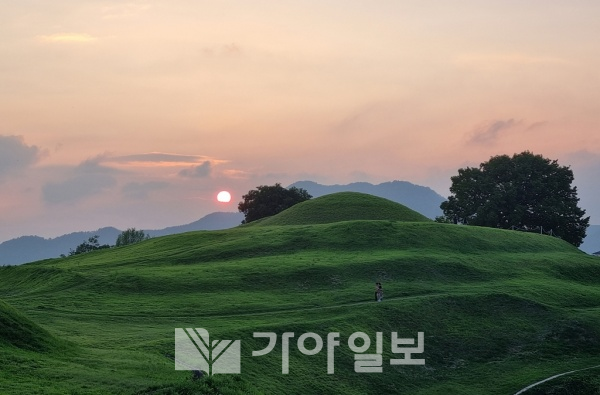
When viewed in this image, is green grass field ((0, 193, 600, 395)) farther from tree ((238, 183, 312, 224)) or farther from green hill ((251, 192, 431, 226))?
tree ((238, 183, 312, 224))

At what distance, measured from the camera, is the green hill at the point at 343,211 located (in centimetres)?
10794

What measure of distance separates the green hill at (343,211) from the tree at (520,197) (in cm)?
2402

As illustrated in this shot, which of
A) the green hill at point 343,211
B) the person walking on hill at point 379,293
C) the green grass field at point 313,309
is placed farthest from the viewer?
the green hill at point 343,211

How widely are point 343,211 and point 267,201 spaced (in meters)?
47.0

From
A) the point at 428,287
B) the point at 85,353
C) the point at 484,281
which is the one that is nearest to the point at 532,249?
the point at 484,281

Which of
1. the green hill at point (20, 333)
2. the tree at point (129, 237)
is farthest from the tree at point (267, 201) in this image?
the green hill at point (20, 333)

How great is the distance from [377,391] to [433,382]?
498 centimetres

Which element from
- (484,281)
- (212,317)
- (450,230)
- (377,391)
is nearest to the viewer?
(377,391)

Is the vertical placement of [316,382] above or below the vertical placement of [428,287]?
below

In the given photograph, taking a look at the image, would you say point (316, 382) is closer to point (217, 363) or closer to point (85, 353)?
point (217, 363)

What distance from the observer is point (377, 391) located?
46562 mm

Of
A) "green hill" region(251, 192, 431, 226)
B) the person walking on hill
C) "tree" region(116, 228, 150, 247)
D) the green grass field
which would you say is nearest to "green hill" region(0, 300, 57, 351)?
the green grass field

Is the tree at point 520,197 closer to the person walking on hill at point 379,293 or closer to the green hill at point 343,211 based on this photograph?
the green hill at point 343,211

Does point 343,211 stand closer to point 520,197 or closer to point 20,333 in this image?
point 520,197
